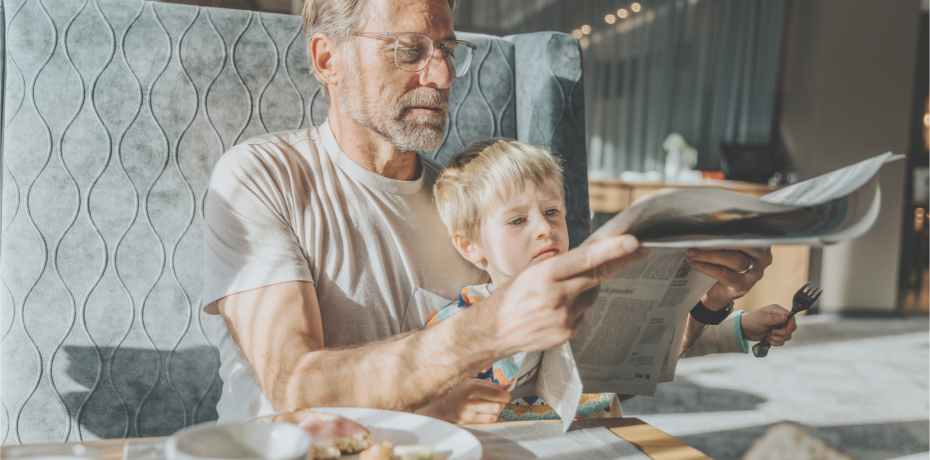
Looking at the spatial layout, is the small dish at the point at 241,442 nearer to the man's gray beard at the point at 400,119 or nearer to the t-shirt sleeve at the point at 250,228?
the t-shirt sleeve at the point at 250,228

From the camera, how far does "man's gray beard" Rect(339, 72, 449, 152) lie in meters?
1.17

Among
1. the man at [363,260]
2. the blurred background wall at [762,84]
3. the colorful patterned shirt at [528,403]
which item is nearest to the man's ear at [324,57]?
the man at [363,260]

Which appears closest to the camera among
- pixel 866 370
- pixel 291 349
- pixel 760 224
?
pixel 760 224

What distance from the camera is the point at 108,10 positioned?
4.03ft

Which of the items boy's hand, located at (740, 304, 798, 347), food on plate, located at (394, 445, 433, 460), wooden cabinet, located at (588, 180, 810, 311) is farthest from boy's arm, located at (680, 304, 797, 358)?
wooden cabinet, located at (588, 180, 810, 311)

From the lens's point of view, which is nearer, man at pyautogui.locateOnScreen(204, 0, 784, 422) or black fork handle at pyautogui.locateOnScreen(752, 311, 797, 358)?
man at pyautogui.locateOnScreen(204, 0, 784, 422)

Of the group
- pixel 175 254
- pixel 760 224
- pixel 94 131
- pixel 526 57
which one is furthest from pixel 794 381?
pixel 94 131

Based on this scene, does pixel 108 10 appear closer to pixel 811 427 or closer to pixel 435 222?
pixel 435 222

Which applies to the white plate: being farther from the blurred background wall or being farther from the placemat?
the blurred background wall

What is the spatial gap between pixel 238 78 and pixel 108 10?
280 millimetres

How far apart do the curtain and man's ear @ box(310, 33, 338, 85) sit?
360 cm

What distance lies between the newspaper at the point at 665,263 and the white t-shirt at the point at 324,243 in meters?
0.41

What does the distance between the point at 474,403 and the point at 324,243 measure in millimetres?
430

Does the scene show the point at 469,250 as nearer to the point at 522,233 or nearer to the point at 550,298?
the point at 522,233
